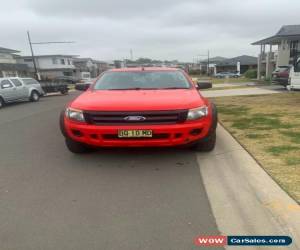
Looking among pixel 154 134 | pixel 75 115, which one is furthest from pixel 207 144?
pixel 75 115

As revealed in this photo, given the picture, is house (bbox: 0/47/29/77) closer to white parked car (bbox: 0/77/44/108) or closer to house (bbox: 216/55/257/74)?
white parked car (bbox: 0/77/44/108)

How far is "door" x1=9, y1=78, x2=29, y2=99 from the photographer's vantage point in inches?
696

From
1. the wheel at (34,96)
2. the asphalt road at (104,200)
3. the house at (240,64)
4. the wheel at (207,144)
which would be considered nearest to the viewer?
the asphalt road at (104,200)

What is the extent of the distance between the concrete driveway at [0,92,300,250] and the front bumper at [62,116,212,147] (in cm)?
38

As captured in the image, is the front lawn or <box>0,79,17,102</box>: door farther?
<box>0,79,17,102</box>: door

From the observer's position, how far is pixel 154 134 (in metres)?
4.33

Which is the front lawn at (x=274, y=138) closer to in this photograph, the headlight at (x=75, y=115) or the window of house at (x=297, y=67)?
the headlight at (x=75, y=115)

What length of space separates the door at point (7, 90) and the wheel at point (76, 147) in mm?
13194


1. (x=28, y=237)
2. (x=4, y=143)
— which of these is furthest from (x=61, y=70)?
(x=28, y=237)

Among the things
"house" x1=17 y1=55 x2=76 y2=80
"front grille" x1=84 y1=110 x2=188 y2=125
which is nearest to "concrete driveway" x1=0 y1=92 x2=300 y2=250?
"front grille" x1=84 y1=110 x2=188 y2=125

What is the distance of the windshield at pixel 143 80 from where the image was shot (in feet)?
18.4

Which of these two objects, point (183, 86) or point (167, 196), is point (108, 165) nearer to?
point (167, 196)

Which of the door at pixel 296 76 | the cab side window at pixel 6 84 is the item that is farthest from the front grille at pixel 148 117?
the cab side window at pixel 6 84

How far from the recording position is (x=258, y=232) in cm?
274
